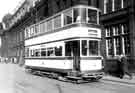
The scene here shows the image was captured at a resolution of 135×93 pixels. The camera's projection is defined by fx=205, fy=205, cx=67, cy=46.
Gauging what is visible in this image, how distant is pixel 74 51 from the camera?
13891 mm

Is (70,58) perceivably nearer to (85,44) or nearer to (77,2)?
Answer: (85,44)

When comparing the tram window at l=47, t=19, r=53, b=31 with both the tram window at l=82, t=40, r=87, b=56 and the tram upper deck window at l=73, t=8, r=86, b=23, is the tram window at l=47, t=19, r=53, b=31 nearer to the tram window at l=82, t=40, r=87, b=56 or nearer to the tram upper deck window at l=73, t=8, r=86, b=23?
the tram upper deck window at l=73, t=8, r=86, b=23

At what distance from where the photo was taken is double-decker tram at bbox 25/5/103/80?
1341 centimetres

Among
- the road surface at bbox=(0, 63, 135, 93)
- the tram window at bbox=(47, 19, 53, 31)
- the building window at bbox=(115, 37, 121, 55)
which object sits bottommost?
the road surface at bbox=(0, 63, 135, 93)

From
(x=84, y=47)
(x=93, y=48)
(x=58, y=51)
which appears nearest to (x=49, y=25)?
(x=58, y=51)

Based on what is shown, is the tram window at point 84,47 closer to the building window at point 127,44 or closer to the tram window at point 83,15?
the tram window at point 83,15

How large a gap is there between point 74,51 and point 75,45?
429mm

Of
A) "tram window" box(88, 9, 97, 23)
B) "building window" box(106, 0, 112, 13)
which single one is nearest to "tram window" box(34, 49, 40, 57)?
"tram window" box(88, 9, 97, 23)

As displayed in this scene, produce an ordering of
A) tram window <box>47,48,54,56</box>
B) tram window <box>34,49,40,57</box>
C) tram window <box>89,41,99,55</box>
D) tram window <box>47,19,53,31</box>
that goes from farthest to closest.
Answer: tram window <box>34,49,40,57</box>
tram window <box>47,19,53,31</box>
tram window <box>47,48,54,56</box>
tram window <box>89,41,99,55</box>

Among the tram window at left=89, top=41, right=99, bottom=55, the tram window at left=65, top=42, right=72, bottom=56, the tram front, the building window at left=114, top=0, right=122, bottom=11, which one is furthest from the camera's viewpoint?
the building window at left=114, top=0, right=122, bottom=11

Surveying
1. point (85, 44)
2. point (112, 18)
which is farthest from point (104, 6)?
point (85, 44)

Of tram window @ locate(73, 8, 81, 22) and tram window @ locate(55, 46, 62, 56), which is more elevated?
tram window @ locate(73, 8, 81, 22)

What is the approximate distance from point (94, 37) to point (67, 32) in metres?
1.88

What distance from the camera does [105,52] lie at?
19922 millimetres
